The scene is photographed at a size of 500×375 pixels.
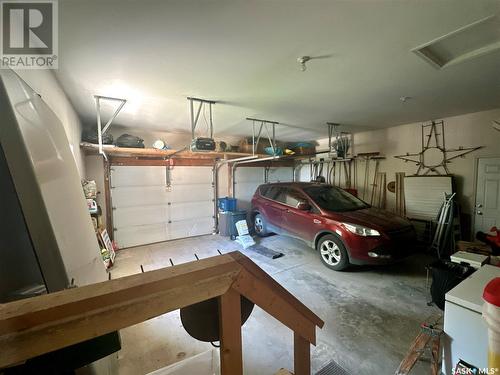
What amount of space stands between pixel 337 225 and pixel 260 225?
262cm

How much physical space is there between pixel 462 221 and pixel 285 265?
385cm

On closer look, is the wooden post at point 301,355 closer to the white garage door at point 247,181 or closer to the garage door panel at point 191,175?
the garage door panel at point 191,175

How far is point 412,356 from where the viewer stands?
5.59 feet

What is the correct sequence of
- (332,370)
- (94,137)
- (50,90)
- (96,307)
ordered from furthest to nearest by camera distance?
(94,137), (50,90), (332,370), (96,307)

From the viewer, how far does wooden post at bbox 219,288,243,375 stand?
67 cm

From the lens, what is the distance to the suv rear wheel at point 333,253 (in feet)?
12.4

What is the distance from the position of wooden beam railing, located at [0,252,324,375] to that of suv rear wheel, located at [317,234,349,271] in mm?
3301

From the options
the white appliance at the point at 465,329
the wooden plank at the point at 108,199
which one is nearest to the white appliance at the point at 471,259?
the white appliance at the point at 465,329

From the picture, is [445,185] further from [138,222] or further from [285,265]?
[138,222]

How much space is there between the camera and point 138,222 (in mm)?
5609

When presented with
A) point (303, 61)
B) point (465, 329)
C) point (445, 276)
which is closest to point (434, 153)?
point (445, 276)

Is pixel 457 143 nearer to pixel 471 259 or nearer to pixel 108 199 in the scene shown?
pixel 471 259

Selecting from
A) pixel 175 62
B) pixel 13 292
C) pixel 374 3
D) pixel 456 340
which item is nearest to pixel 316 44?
pixel 374 3

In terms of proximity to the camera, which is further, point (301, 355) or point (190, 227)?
point (190, 227)
